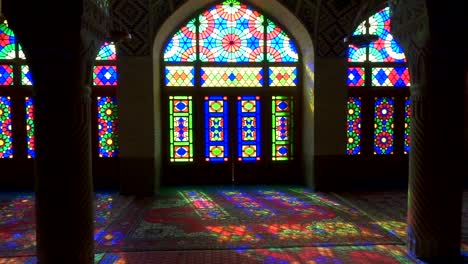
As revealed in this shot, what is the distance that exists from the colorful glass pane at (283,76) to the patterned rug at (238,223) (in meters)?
2.31

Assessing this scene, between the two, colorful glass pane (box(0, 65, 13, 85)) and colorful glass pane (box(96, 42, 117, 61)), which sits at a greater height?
colorful glass pane (box(96, 42, 117, 61))

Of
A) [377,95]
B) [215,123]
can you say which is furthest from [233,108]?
[377,95]

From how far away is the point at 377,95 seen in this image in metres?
8.77

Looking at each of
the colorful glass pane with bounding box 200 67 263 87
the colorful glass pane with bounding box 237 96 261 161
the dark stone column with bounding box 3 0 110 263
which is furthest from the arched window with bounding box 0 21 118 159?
the dark stone column with bounding box 3 0 110 263

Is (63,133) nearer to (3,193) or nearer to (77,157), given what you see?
(77,157)

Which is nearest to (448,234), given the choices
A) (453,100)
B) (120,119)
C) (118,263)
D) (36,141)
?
(453,100)

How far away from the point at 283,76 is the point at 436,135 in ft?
15.7

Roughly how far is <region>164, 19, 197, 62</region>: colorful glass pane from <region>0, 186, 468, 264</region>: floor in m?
2.70

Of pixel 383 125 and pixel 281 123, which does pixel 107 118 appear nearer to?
pixel 281 123

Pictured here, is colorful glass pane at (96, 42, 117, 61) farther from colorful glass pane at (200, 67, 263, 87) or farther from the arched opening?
colorful glass pane at (200, 67, 263, 87)

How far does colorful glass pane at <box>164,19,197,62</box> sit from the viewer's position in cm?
852

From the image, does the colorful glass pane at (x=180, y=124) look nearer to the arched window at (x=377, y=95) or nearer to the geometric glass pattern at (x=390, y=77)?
the arched window at (x=377, y=95)

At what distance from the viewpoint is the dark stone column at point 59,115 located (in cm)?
349

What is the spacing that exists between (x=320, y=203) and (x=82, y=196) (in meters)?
4.37
